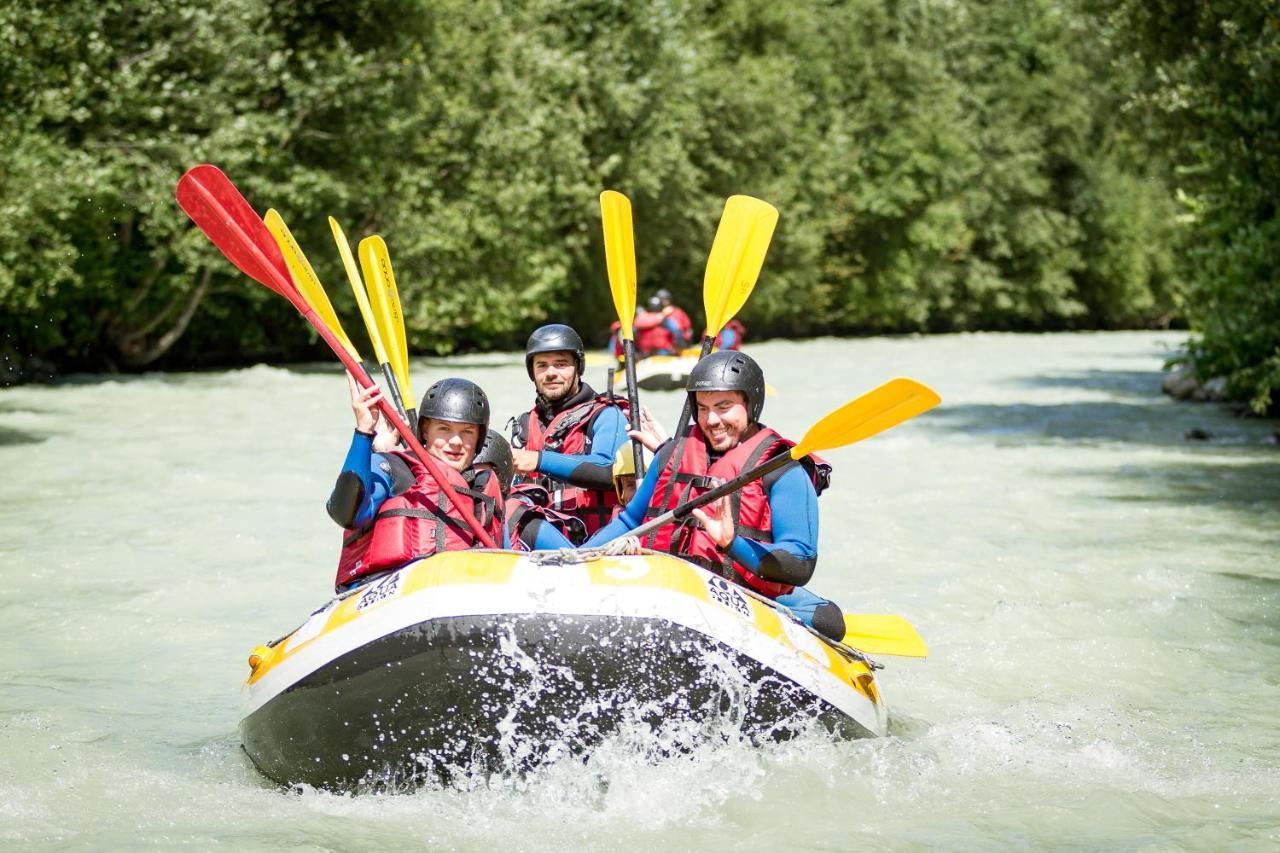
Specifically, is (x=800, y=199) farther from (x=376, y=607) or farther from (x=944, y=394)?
(x=376, y=607)

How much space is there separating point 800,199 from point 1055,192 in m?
11.0

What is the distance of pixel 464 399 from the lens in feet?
14.2

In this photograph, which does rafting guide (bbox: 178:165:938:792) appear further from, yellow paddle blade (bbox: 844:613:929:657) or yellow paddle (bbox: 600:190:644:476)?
yellow paddle (bbox: 600:190:644:476)

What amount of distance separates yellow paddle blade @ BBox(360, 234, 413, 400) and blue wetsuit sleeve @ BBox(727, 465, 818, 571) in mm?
1496

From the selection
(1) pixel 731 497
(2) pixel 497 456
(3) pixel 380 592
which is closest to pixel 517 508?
(2) pixel 497 456

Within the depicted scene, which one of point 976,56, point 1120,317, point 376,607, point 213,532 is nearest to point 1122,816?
point 376,607

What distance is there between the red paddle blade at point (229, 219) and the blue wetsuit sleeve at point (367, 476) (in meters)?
0.69

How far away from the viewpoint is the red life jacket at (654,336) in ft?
57.1

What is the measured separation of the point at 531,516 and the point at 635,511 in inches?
19.1

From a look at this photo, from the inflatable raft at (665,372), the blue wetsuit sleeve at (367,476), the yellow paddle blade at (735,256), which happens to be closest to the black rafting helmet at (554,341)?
the yellow paddle blade at (735,256)

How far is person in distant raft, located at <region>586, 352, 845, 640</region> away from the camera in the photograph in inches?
162

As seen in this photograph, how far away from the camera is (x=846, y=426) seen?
4.10m

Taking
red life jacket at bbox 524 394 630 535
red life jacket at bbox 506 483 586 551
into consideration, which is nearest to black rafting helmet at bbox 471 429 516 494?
red life jacket at bbox 506 483 586 551

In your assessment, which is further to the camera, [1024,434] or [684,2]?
[684,2]
